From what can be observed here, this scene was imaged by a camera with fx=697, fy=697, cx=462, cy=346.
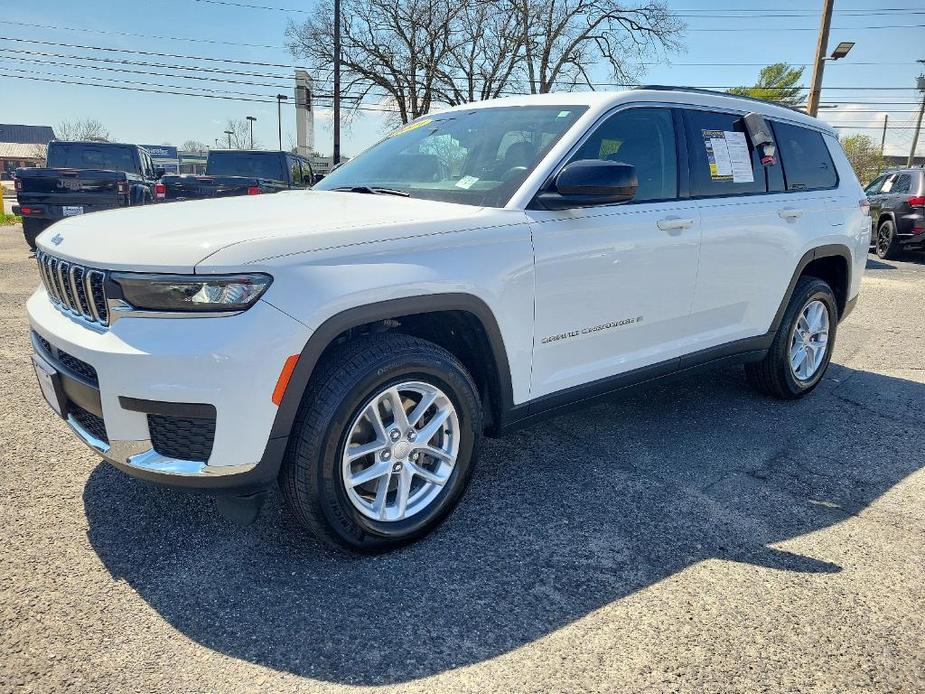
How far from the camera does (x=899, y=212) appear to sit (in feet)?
44.6

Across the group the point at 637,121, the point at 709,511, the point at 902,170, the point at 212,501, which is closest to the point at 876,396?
Answer: the point at 709,511

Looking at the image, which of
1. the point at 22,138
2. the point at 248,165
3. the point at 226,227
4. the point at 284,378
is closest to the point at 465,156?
the point at 226,227

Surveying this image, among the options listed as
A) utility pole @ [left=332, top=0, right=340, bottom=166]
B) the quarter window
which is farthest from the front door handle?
utility pole @ [left=332, top=0, right=340, bottom=166]

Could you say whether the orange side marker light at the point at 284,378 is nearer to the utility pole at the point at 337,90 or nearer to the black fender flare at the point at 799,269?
the black fender flare at the point at 799,269

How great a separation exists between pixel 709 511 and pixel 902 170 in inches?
545

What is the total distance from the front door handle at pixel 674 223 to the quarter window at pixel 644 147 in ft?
0.42

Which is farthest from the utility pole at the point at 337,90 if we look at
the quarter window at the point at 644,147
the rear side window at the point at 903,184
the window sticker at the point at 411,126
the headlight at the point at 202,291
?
the headlight at the point at 202,291

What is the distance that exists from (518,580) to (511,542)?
0.28m

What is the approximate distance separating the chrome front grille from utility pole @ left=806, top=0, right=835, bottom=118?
17886 mm

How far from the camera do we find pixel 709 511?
321 cm

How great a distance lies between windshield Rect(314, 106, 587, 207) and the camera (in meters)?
3.14

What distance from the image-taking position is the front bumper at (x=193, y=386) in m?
Answer: 2.19

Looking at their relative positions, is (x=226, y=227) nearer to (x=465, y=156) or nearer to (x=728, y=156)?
(x=465, y=156)

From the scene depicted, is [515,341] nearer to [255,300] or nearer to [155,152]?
[255,300]
